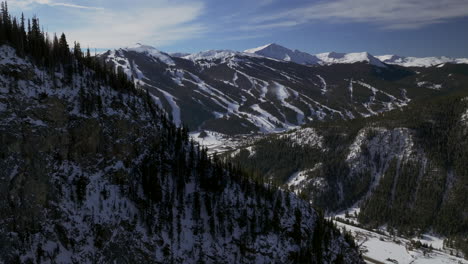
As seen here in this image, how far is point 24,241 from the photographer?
43.2 m

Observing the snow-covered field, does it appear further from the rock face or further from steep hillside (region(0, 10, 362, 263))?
the rock face

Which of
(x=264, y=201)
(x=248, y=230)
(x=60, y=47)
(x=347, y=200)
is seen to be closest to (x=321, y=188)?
(x=347, y=200)

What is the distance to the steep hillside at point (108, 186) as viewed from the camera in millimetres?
46219

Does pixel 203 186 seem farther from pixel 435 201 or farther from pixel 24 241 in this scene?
pixel 435 201

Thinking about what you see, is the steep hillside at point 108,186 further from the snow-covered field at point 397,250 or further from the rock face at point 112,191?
the snow-covered field at point 397,250

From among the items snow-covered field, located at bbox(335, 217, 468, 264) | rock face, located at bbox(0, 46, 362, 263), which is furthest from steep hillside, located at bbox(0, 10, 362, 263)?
snow-covered field, located at bbox(335, 217, 468, 264)

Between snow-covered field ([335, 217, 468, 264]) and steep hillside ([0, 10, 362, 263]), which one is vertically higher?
steep hillside ([0, 10, 362, 263])

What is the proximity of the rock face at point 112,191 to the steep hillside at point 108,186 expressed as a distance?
0.20m

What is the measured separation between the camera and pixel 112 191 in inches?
2247

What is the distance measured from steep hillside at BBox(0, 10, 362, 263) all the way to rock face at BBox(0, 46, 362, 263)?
0.20 meters

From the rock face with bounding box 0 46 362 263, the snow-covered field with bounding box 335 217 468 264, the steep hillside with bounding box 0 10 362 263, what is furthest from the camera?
the snow-covered field with bounding box 335 217 468 264

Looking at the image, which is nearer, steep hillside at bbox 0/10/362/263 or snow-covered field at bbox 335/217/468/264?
steep hillside at bbox 0/10/362/263

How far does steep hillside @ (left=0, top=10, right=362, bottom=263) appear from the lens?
46.2 meters

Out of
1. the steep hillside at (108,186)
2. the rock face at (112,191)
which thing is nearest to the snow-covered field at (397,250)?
the steep hillside at (108,186)
